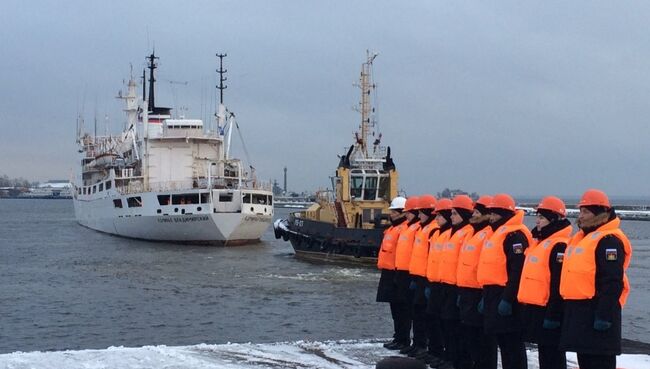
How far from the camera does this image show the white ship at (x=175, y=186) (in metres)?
36.9

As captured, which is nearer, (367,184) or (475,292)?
(475,292)

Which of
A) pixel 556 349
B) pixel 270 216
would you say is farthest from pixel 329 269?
pixel 556 349

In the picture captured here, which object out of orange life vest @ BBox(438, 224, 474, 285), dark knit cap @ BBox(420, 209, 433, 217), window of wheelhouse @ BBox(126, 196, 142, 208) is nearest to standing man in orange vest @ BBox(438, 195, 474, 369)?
orange life vest @ BBox(438, 224, 474, 285)

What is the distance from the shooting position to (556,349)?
5441mm

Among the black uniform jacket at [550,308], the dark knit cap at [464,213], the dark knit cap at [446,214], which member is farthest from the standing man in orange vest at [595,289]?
the dark knit cap at [446,214]

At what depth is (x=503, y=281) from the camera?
5.95m

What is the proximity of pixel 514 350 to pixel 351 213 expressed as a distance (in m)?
22.3

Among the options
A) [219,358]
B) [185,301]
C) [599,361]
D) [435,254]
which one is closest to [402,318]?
[435,254]

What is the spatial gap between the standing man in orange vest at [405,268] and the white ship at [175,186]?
28.8 m

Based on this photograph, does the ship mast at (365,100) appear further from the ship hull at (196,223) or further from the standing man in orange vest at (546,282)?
the standing man in orange vest at (546,282)

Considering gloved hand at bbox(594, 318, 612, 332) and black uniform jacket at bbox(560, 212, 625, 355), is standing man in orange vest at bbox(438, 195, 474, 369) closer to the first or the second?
black uniform jacket at bbox(560, 212, 625, 355)

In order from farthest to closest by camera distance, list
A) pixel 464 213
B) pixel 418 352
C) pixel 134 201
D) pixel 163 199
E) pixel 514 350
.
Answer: pixel 134 201 < pixel 163 199 < pixel 418 352 < pixel 464 213 < pixel 514 350

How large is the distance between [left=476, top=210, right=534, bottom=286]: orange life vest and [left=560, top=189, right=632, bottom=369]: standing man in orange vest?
2.87 ft

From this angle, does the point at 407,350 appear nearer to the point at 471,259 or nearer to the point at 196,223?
the point at 471,259
